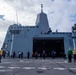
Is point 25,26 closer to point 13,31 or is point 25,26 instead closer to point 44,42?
point 13,31

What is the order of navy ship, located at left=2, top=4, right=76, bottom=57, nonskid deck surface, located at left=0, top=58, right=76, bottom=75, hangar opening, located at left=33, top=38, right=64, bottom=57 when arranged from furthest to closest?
hangar opening, located at left=33, top=38, right=64, bottom=57
navy ship, located at left=2, top=4, right=76, bottom=57
nonskid deck surface, located at left=0, top=58, right=76, bottom=75

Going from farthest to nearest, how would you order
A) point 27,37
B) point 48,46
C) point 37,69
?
point 48,46, point 27,37, point 37,69

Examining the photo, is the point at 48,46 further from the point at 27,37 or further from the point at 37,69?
the point at 37,69

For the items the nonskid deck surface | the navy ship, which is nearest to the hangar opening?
the navy ship

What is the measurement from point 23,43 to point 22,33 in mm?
2627

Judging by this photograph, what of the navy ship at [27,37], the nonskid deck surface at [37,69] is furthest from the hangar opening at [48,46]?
the nonskid deck surface at [37,69]

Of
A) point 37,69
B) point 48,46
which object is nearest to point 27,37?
point 48,46

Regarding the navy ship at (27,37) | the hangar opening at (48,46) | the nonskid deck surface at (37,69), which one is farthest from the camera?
the hangar opening at (48,46)

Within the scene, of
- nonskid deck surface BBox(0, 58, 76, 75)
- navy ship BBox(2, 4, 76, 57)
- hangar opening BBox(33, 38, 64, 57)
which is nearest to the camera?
nonskid deck surface BBox(0, 58, 76, 75)

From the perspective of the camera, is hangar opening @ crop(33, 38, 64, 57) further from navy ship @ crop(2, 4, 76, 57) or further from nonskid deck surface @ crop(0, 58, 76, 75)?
nonskid deck surface @ crop(0, 58, 76, 75)

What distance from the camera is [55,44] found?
62.9 m

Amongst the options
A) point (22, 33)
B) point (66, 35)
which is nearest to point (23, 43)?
point (22, 33)

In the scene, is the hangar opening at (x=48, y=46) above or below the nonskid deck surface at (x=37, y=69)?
above

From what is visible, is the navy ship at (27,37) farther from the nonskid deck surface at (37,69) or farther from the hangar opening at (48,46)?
the nonskid deck surface at (37,69)
